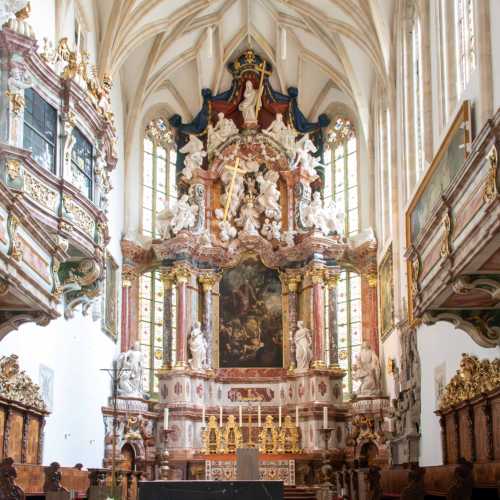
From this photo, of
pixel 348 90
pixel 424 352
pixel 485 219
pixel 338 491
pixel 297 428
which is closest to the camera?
pixel 485 219

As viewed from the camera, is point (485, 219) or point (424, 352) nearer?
point (485, 219)

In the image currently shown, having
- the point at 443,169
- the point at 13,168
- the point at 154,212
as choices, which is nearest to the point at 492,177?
the point at 443,169

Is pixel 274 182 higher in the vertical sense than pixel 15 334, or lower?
higher

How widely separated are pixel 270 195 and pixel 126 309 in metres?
5.70

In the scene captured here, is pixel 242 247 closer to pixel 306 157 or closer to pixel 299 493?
A: pixel 306 157

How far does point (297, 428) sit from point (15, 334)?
37.7 feet

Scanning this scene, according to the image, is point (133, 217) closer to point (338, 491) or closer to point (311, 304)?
point (311, 304)

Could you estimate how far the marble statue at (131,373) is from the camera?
27406mm

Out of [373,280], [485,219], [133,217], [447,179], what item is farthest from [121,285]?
[485,219]

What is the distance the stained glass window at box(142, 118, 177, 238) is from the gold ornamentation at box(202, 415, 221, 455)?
6.45m

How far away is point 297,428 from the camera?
91.9ft

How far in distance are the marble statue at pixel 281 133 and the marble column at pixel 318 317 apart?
434cm

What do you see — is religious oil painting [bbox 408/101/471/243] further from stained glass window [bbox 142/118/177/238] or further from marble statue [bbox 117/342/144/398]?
stained glass window [bbox 142/118/177/238]

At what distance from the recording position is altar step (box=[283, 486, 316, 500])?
2464 centimetres
